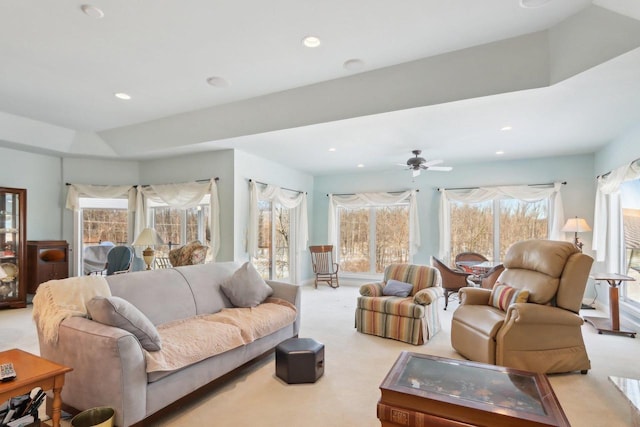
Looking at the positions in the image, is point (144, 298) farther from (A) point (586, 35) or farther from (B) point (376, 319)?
(A) point (586, 35)

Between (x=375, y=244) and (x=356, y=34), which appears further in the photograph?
(x=375, y=244)

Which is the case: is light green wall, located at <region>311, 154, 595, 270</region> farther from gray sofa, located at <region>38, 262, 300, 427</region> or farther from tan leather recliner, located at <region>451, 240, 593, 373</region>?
gray sofa, located at <region>38, 262, 300, 427</region>

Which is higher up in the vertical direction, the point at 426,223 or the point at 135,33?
the point at 135,33

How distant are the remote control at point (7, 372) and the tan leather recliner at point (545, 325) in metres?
3.19

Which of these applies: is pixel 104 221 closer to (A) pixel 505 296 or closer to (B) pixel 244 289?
(B) pixel 244 289

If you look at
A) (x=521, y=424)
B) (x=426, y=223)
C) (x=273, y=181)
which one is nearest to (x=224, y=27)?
(x=521, y=424)

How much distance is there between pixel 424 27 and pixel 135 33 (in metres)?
2.34

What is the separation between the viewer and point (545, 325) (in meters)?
2.80

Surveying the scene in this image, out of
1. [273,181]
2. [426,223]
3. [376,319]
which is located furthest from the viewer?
[426,223]

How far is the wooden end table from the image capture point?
153 centimetres

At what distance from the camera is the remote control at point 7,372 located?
1561 mm

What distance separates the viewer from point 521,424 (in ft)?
4.92

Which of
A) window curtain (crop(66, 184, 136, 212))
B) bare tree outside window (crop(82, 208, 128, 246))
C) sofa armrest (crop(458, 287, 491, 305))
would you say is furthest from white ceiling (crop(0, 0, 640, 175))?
sofa armrest (crop(458, 287, 491, 305))

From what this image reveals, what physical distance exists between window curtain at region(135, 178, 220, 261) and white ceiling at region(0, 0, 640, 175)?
0.77 m
